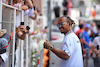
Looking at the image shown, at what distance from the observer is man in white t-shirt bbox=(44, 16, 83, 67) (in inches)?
133

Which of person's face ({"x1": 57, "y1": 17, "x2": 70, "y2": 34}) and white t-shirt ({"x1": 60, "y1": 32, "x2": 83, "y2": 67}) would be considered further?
person's face ({"x1": 57, "y1": 17, "x2": 70, "y2": 34})

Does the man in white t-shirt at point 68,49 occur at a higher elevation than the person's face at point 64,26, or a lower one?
lower

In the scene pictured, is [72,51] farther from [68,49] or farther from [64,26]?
[64,26]

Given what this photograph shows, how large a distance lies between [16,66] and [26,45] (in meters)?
1.39

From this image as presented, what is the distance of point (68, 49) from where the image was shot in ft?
11.1

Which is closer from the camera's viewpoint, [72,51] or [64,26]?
[72,51]

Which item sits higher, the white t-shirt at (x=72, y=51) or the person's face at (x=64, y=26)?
the person's face at (x=64, y=26)

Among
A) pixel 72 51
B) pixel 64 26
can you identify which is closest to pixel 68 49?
pixel 72 51

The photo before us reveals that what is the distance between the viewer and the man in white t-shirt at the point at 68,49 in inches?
133

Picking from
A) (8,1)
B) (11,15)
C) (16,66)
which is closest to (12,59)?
(16,66)

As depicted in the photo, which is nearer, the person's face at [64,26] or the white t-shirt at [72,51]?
the white t-shirt at [72,51]

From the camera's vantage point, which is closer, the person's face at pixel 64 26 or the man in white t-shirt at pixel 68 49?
the man in white t-shirt at pixel 68 49

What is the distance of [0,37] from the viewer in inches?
117

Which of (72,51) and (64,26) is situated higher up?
(64,26)
